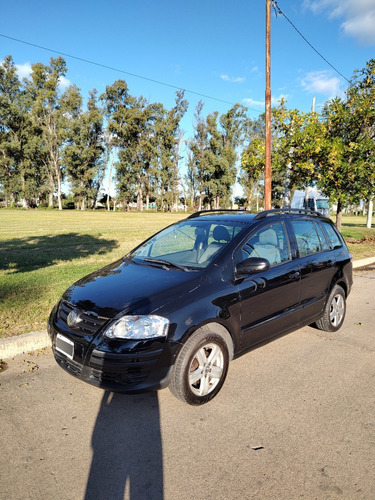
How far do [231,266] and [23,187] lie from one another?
181ft

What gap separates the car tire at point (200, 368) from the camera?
2.93 m

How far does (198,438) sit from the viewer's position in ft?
8.87

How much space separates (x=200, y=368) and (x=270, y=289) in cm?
117

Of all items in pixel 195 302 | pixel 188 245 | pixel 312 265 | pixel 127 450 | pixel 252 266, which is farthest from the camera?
pixel 312 265

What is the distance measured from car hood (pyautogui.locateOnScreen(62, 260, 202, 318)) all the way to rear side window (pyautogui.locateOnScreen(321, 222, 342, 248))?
255 centimetres

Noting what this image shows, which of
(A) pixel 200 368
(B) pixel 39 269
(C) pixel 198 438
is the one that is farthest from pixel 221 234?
(B) pixel 39 269

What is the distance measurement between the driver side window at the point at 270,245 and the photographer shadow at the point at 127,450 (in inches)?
68.7

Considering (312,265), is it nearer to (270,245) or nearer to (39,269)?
(270,245)

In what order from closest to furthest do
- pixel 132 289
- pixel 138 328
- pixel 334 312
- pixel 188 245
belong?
pixel 138 328, pixel 132 289, pixel 188 245, pixel 334 312

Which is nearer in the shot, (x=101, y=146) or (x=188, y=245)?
(x=188, y=245)

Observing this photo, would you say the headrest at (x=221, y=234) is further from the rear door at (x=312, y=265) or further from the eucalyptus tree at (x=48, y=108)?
the eucalyptus tree at (x=48, y=108)

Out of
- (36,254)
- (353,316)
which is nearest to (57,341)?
(353,316)

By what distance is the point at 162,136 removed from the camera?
55531mm

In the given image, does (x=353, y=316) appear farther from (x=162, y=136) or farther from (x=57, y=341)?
(x=162, y=136)
